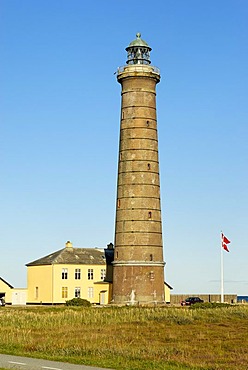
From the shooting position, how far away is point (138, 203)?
6481cm

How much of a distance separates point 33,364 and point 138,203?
4488 cm

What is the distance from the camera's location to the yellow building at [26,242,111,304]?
7344 cm

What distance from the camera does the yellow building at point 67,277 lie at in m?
73.4

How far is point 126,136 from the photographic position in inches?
2608

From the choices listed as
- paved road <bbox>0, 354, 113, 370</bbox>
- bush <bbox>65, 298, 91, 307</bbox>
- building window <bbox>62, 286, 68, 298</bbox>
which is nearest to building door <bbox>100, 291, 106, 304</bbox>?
building window <bbox>62, 286, 68, 298</bbox>

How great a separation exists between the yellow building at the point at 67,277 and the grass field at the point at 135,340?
89.4ft

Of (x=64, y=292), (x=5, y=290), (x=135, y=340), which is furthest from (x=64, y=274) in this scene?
(x=135, y=340)

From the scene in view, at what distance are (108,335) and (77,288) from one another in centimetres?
4298

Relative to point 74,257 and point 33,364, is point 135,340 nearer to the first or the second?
point 33,364

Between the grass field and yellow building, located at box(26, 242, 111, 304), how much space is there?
2723 cm

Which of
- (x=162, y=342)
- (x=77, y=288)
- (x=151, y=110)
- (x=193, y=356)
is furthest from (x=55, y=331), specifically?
(x=77, y=288)

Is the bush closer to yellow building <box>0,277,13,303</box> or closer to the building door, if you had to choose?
the building door

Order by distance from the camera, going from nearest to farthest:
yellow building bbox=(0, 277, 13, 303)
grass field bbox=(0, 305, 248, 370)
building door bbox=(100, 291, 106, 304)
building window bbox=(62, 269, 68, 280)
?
grass field bbox=(0, 305, 248, 370), building window bbox=(62, 269, 68, 280), building door bbox=(100, 291, 106, 304), yellow building bbox=(0, 277, 13, 303)

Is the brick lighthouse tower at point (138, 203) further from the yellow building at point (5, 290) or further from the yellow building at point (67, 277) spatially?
the yellow building at point (5, 290)
